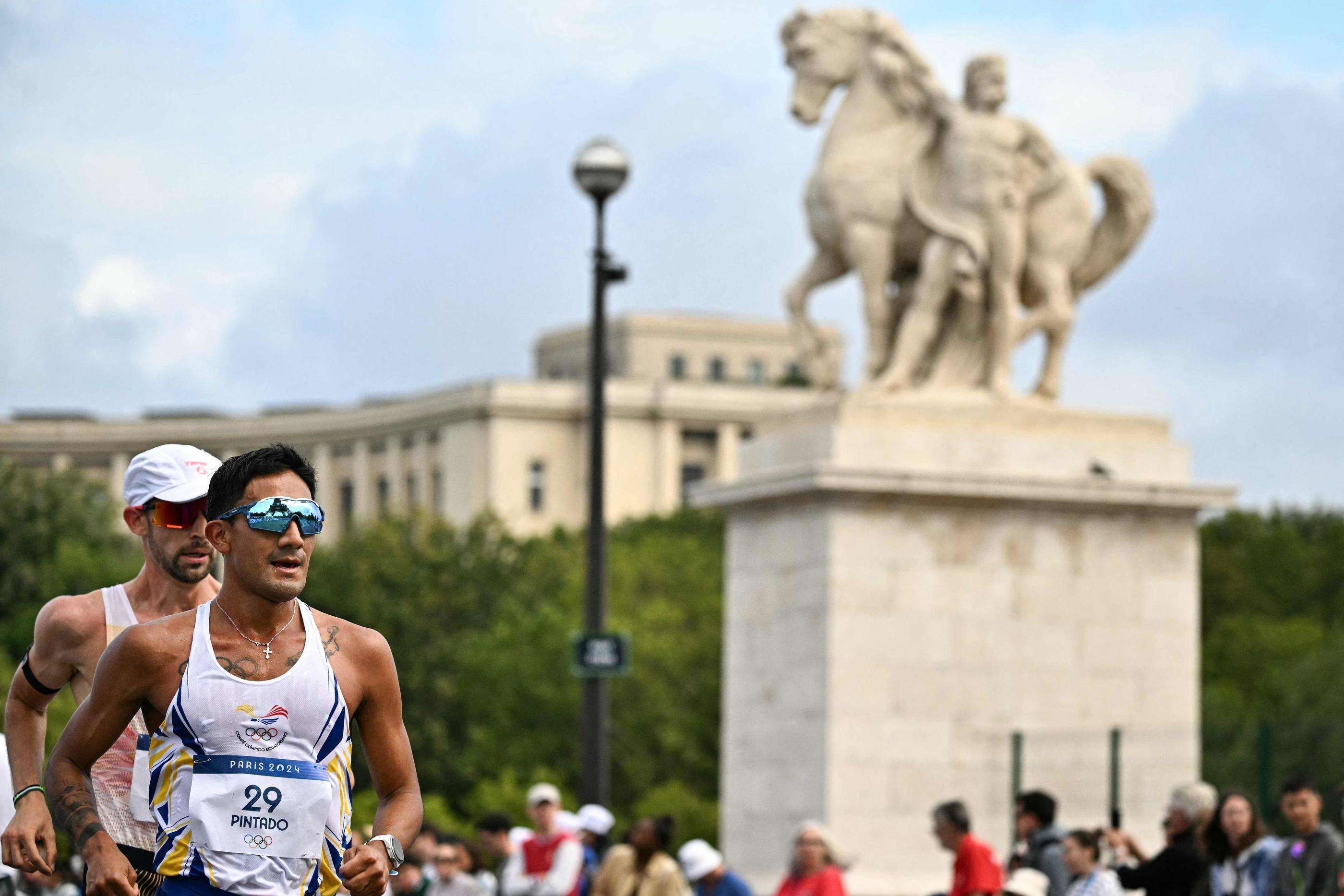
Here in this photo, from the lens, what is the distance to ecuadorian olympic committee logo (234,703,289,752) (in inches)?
224

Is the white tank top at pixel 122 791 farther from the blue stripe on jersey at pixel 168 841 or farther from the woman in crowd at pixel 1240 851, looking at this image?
the woman in crowd at pixel 1240 851

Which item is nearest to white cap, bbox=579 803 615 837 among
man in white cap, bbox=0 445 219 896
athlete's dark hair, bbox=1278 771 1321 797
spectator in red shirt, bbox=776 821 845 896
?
spectator in red shirt, bbox=776 821 845 896

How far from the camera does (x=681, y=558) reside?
265 feet

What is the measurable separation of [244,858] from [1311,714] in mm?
49421

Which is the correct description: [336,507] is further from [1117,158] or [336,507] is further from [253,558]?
[253,558]

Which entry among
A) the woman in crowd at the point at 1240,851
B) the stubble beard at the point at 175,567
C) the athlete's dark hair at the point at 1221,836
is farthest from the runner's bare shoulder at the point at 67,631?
the athlete's dark hair at the point at 1221,836

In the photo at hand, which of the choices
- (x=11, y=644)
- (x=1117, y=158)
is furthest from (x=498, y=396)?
(x=1117, y=158)

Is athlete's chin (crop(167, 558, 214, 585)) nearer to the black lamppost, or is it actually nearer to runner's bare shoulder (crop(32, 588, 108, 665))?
runner's bare shoulder (crop(32, 588, 108, 665))

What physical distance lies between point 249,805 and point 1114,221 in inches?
727

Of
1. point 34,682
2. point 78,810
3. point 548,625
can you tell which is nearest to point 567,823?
point 34,682

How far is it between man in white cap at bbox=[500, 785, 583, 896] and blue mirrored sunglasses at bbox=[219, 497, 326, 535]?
39.3 ft

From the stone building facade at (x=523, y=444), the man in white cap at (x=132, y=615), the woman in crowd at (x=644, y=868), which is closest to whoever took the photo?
the man in white cap at (x=132, y=615)

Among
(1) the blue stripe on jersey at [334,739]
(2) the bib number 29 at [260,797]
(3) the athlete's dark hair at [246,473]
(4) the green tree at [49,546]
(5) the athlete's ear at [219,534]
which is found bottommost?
(2) the bib number 29 at [260,797]

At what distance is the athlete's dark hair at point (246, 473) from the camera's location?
19.0ft
